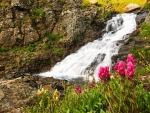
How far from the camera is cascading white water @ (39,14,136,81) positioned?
→ 21422 millimetres

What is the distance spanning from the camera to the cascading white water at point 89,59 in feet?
70.3

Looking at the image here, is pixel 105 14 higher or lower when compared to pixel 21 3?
lower

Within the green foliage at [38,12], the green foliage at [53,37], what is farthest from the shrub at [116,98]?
the green foliage at [38,12]

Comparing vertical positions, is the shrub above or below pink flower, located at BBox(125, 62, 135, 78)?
below

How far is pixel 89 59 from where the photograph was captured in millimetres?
23062

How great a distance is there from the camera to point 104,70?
4254mm

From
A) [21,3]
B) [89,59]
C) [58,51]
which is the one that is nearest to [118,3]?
[21,3]

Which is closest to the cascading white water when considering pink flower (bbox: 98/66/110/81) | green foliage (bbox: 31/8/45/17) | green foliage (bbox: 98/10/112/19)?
green foliage (bbox: 98/10/112/19)

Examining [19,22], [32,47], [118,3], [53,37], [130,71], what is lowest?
[32,47]

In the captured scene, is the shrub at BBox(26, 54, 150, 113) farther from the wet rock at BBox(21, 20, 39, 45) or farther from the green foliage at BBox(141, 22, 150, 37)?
the wet rock at BBox(21, 20, 39, 45)

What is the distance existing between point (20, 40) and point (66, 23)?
4.82 metres

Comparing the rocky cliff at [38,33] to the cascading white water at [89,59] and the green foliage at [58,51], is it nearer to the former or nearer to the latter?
the green foliage at [58,51]

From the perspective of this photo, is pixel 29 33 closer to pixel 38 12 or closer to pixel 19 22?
pixel 19 22

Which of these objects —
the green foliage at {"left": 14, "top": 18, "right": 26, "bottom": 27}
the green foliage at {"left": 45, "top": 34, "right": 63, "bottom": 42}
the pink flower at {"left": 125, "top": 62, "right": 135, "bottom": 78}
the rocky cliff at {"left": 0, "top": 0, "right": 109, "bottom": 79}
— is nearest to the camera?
the pink flower at {"left": 125, "top": 62, "right": 135, "bottom": 78}
